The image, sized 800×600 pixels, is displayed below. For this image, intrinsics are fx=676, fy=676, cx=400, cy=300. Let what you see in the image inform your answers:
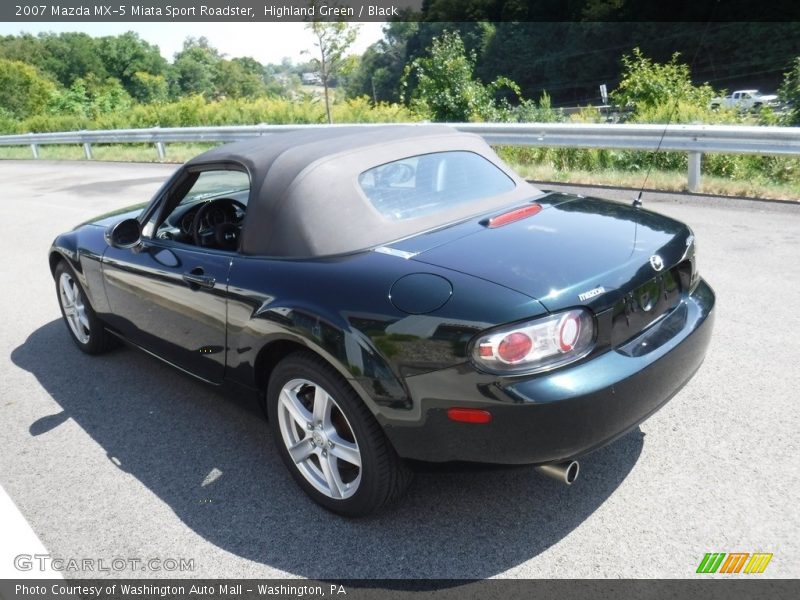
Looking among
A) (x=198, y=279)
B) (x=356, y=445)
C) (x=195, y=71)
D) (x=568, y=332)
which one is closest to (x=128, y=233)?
(x=198, y=279)

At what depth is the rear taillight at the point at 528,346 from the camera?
2.30 metres

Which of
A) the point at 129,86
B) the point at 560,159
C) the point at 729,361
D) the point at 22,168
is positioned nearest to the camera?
the point at 729,361

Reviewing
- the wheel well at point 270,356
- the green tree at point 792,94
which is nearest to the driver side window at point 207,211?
the wheel well at point 270,356

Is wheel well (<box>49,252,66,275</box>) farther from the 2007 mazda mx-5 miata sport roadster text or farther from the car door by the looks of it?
the 2007 mazda mx-5 miata sport roadster text

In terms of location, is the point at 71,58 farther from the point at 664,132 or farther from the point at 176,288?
the point at 664,132

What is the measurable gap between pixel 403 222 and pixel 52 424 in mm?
2424

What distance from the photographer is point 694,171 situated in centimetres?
833

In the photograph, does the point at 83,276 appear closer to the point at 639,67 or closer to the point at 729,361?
the point at 729,361

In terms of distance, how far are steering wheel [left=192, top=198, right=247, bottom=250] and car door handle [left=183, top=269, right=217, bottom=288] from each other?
183mm

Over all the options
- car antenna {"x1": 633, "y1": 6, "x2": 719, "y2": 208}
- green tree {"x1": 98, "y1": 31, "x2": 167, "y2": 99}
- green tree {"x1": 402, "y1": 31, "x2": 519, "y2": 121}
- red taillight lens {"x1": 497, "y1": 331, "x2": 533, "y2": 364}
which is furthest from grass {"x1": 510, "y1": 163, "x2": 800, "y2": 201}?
green tree {"x1": 98, "y1": 31, "x2": 167, "y2": 99}

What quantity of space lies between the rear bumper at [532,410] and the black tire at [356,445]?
0.10 meters

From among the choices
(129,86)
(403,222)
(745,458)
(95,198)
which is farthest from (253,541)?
(129,86)

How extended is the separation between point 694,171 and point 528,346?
23.1 feet

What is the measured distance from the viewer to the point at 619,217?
3.15 m
